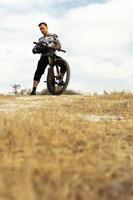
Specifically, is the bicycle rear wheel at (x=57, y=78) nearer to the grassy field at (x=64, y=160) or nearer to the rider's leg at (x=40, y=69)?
the rider's leg at (x=40, y=69)

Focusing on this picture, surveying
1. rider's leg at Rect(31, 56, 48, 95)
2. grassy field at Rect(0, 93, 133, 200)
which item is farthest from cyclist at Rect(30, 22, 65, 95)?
grassy field at Rect(0, 93, 133, 200)

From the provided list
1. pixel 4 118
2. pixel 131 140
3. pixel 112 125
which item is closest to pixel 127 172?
pixel 131 140

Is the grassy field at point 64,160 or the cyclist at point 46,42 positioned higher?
the cyclist at point 46,42

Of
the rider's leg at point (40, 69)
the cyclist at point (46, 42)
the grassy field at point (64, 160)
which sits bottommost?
the grassy field at point (64, 160)

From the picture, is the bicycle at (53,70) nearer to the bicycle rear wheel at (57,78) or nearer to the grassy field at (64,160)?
the bicycle rear wheel at (57,78)

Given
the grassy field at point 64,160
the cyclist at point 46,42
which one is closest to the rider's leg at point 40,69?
the cyclist at point 46,42

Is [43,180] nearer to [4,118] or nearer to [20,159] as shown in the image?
[20,159]

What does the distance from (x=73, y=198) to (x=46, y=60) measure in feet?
45.1

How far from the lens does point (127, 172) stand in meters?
5.03

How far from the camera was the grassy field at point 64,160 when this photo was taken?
4.18 metres

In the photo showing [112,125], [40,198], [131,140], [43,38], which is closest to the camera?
[40,198]

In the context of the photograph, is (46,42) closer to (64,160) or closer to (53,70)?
(53,70)

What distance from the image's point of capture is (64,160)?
520 centimetres

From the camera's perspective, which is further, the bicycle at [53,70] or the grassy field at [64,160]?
the bicycle at [53,70]
